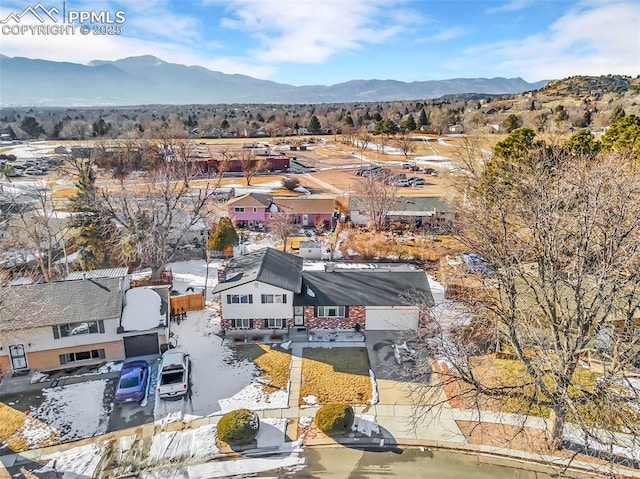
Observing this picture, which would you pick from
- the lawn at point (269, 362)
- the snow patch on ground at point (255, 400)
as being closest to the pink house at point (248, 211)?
the lawn at point (269, 362)

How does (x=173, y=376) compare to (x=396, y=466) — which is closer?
(x=396, y=466)

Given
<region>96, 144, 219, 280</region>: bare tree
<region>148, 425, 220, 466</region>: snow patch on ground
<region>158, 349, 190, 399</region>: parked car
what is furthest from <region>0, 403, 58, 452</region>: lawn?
<region>96, 144, 219, 280</region>: bare tree

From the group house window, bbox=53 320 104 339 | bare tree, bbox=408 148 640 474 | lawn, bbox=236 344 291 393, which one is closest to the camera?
bare tree, bbox=408 148 640 474

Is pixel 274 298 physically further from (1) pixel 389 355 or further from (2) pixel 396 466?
(2) pixel 396 466

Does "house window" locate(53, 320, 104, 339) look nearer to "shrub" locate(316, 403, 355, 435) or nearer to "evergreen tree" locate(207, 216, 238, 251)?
"shrub" locate(316, 403, 355, 435)

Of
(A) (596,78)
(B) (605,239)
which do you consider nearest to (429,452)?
(B) (605,239)

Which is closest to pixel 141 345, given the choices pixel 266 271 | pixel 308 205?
pixel 266 271
